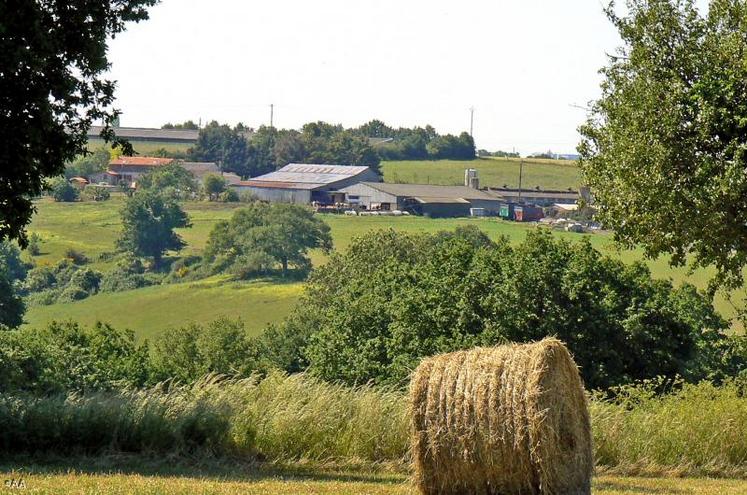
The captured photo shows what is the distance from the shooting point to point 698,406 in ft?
64.7

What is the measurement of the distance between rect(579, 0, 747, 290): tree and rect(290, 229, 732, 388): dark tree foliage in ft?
59.2

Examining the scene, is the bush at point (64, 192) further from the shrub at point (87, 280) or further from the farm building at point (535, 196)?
the farm building at point (535, 196)

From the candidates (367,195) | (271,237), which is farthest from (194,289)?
(367,195)

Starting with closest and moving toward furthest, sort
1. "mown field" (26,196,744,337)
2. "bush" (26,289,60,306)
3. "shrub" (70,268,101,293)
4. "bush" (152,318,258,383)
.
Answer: "bush" (152,318,258,383)
"mown field" (26,196,744,337)
"bush" (26,289,60,306)
"shrub" (70,268,101,293)

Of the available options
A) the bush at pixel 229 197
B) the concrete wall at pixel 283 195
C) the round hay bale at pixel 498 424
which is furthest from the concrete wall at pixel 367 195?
the round hay bale at pixel 498 424

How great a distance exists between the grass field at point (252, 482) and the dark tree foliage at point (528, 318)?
78.8ft

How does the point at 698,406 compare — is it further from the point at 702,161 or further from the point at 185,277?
the point at 185,277

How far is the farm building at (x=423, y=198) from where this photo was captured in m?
162

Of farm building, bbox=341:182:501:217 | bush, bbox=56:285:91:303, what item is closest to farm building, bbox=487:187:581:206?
farm building, bbox=341:182:501:217

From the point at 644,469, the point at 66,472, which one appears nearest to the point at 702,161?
the point at 644,469

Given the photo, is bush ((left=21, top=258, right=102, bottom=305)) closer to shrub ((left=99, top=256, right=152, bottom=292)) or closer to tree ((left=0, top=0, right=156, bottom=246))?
shrub ((left=99, top=256, right=152, bottom=292))

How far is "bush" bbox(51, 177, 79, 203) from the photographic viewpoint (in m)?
179

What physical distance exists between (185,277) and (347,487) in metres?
114

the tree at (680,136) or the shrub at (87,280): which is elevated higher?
the tree at (680,136)
